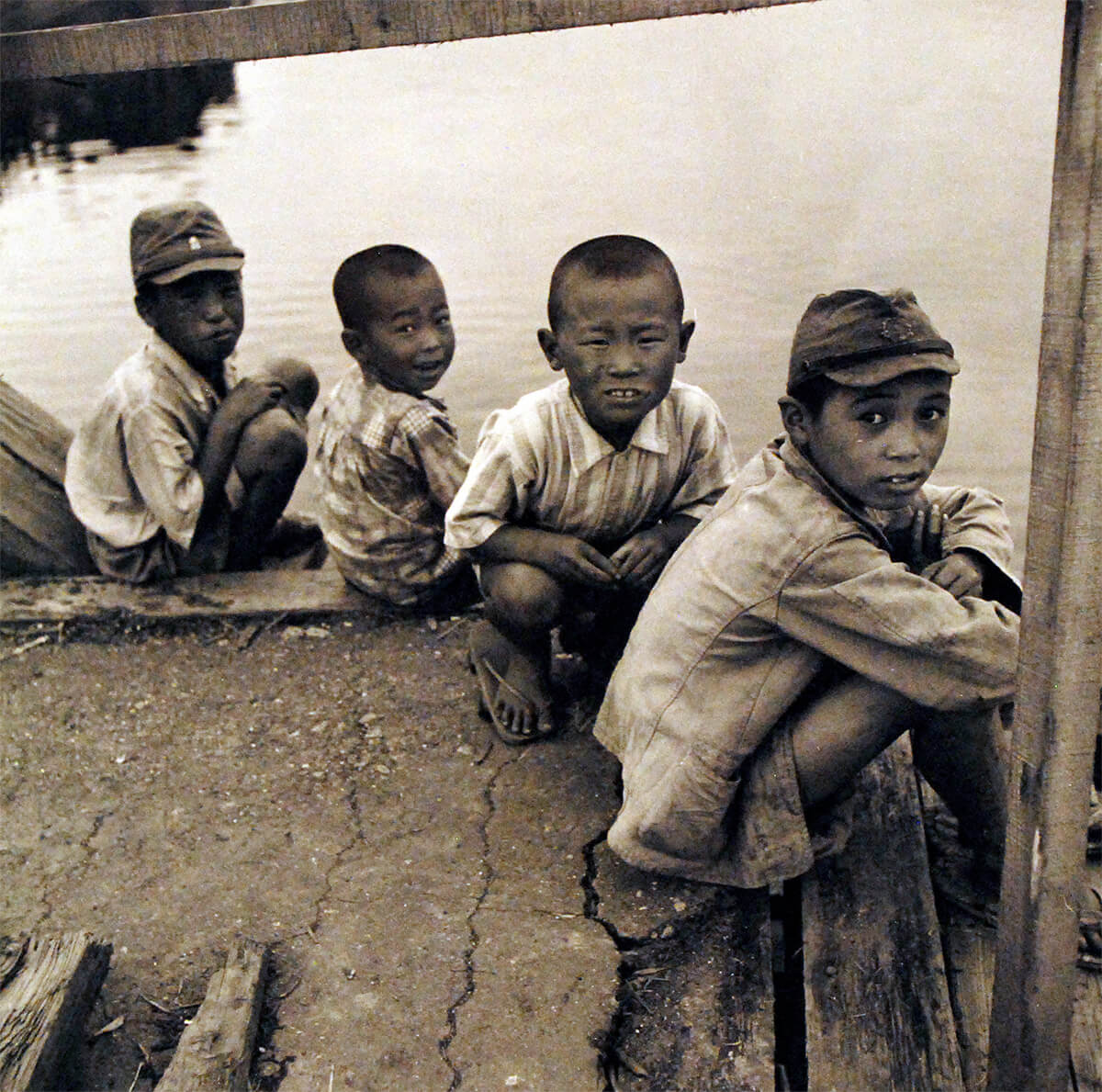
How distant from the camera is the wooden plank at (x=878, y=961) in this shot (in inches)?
87.0

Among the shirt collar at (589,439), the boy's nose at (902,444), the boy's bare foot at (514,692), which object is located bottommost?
the boy's bare foot at (514,692)

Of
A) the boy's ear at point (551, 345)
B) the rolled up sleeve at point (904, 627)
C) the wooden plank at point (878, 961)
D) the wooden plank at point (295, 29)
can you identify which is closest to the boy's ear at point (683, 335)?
the boy's ear at point (551, 345)

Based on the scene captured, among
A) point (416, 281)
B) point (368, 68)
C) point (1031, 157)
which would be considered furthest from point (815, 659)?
point (368, 68)

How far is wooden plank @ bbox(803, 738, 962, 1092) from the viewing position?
221 centimetres

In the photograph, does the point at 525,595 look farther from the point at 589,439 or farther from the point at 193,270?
the point at 193,270

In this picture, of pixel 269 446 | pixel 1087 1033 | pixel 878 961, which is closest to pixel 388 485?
pixel 269 446

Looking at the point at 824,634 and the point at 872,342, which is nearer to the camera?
the point at 872,342

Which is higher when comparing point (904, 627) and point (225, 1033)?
point (904, 627)

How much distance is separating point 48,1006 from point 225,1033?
0.30 meters

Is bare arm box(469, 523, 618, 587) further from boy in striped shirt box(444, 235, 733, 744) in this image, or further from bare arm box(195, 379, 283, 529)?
bare arm box(195, 379, 283, 529)

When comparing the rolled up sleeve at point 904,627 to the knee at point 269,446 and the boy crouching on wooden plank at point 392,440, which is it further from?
the knee at point 269,446

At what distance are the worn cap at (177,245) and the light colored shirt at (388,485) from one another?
0.49 meters

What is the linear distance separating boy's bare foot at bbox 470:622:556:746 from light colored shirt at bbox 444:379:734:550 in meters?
0.33

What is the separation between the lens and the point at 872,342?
7.22 feet
